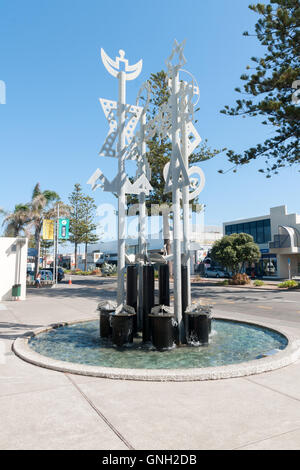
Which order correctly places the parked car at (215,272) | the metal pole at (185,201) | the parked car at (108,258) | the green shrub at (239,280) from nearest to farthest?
1. the metal pole at (185,201)
2. the green shrub at (239,280)
3. the parked car at (215,272)
4. the parked car at (108,258)

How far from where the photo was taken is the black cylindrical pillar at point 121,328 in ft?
21.4

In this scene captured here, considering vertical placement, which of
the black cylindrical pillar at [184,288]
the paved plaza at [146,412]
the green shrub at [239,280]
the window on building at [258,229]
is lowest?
the green shrub at [239,280]

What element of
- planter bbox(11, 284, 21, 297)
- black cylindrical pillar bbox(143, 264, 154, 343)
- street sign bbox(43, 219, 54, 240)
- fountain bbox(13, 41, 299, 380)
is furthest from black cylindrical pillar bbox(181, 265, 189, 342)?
street sign bbox(43, 219, 54, 240)

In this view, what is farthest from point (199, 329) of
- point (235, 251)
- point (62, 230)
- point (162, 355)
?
point (62, 230)

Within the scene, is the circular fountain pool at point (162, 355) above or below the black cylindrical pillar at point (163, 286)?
below

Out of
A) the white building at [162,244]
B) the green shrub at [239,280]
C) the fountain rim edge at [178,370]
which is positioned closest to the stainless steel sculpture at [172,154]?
the fountain rim edge at [178,370]

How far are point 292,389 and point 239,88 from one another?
62.2 ft

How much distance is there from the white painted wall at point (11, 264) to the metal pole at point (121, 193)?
10.9m

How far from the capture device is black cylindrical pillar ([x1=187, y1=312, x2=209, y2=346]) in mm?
6603

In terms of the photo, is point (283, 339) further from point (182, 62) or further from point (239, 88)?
point (239, 88)

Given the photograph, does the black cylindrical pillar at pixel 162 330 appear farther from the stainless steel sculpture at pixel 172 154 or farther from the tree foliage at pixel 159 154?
the tree foliage at pixel 159 154

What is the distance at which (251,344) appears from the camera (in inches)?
262

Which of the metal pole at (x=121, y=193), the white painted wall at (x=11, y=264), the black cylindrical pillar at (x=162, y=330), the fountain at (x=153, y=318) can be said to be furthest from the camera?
the white painted wall at (x=11, y=264)
